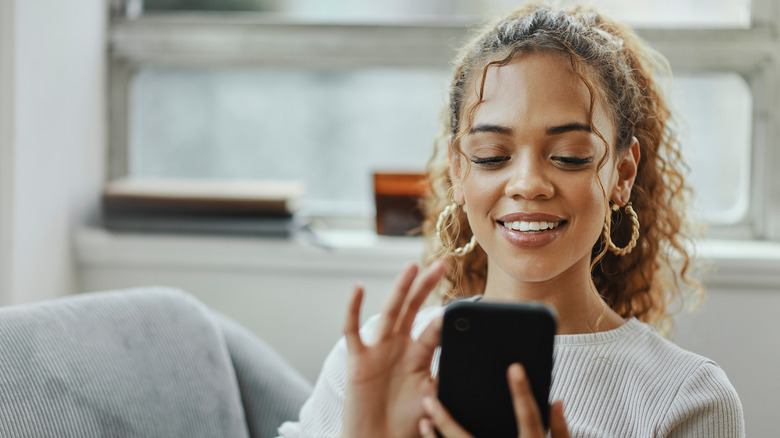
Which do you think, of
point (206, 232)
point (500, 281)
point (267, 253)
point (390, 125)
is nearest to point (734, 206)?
point (390, 125)

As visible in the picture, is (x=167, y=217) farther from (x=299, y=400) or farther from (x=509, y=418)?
(x=509, y=418)

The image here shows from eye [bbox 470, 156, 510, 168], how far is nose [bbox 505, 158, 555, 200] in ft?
0.09

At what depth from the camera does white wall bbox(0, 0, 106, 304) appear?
58.3 inches

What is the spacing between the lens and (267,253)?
161cm

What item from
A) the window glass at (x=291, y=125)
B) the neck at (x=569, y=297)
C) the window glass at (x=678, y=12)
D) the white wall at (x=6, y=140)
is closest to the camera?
the neck at (x=569, y=297)

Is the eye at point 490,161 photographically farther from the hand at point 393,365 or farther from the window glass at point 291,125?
the window glass at point 291,125

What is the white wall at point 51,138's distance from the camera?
58.3 inches

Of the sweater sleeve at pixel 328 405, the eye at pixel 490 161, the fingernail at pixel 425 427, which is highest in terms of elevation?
the eye at pixel 490 161

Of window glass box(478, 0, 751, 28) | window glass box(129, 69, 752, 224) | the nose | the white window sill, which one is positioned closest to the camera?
the nose

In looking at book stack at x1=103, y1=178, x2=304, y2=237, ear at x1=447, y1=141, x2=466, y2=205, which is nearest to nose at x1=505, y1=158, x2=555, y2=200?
ear at x1=447, y1=141, x2=466, y2=205

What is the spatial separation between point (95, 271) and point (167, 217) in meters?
0.21

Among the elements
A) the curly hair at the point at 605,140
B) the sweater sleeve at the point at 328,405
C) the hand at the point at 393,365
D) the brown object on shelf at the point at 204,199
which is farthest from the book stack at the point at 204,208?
the hand at the point at 393,365

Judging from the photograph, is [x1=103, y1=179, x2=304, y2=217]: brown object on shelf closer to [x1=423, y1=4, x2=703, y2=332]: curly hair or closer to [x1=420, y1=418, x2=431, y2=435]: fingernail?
[x1=423, y1=4, x2=703, y2=332]: curly hair

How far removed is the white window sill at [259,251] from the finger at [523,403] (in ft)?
2.82
